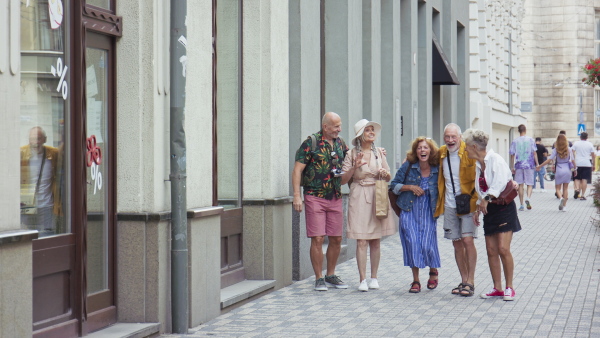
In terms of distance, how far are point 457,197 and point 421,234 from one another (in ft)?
2.34

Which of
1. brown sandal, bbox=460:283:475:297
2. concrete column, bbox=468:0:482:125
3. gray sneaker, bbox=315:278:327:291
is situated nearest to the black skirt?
brown sandal, bbox=460:283:475:297

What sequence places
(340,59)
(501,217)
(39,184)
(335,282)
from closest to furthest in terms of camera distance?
1. (39,184)
2. (501,217)
3. (335,282)
4. (340,59)

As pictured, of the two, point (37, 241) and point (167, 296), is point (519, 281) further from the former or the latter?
point (37, 241)

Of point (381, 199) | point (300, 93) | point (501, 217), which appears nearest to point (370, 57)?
point (300, 93)

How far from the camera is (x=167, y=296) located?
350 inches

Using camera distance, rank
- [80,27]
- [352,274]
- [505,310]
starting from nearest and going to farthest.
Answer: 1. [80,27]
2. [505,310]
3. [352,274]

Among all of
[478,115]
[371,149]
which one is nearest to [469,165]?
[371,149]

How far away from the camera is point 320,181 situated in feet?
38.1

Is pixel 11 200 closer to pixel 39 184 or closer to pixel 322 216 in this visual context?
pixel 39 184

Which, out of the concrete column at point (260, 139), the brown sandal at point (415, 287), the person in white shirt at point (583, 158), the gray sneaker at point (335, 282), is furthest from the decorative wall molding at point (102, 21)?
the person in white shirt at point (583, 158)

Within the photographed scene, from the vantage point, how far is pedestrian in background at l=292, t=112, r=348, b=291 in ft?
38.1

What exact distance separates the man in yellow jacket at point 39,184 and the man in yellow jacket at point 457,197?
486 centimetres

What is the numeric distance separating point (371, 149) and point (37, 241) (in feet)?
17.5

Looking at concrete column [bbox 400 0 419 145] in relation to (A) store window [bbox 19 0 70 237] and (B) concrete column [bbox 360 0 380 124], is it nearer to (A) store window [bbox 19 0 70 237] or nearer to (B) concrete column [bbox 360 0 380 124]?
(B) concrete column [bbox 360 0 380 124]
